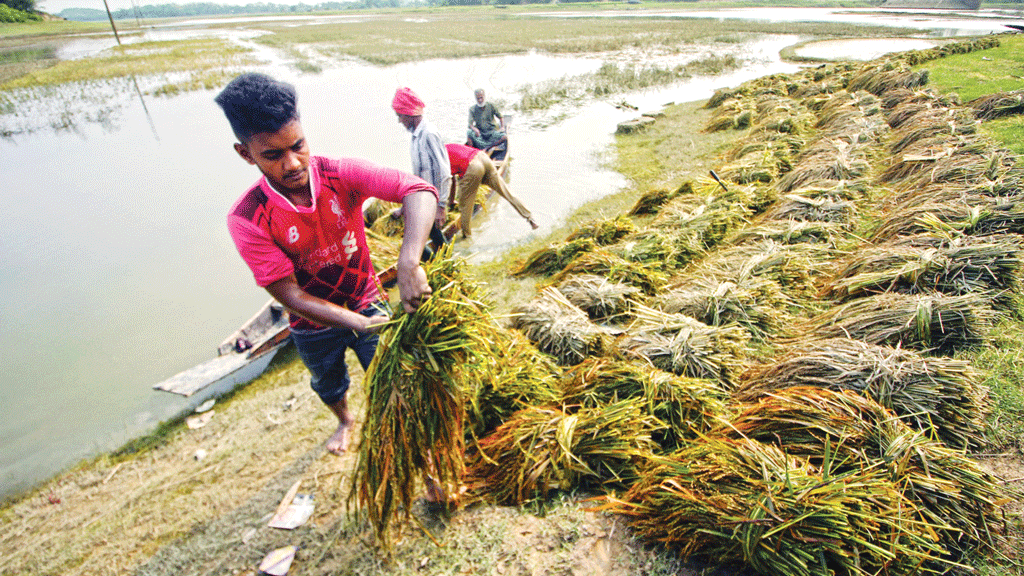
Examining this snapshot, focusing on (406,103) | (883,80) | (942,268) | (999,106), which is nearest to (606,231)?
(406,103)

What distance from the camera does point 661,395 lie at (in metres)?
2.89

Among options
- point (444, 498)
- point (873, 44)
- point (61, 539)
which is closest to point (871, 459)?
point (444, 498)

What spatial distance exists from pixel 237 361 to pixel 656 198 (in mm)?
6426

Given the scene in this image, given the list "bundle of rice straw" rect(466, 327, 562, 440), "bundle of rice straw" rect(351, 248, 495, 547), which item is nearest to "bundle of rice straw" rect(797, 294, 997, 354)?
"bundle of rice straw" rect(466, 327, 562, 440)

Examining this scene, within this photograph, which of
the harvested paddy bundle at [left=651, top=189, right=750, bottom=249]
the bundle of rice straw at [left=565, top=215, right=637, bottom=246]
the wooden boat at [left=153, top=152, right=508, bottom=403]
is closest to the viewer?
the wooden boat at [left=153, top=152, right=508, bottom=403]

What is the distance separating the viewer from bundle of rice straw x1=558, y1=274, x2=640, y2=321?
4422 mm

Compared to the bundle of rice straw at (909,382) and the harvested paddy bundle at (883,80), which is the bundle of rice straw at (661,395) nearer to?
the bundle of rice straw at (909,382)

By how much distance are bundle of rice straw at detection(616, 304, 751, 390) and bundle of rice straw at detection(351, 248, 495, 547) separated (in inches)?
64.2

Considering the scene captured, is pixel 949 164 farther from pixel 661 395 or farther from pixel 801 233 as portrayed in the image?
pixel 661 395

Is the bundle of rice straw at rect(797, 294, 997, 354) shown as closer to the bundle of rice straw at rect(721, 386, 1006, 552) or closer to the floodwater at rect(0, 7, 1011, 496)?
the bundle of rice straw at rect(721, 386, 1006, 552)

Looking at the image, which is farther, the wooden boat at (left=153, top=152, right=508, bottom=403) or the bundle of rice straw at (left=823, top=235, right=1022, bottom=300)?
the wooden boat at (left=153, top=152, right=508, bottom=403)

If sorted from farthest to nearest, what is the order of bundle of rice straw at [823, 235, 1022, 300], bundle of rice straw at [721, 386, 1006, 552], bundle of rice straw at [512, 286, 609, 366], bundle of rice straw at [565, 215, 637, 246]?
bundle of rice straw at [565, 215, 637, 246] < bundle of rice straw at [512, 286, 609, 366] < bundle of rice straw at [823, 235, 1022, 300] < bundle of rice straw at [721, 386, 1006, 552]

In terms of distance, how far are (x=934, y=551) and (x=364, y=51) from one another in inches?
1431

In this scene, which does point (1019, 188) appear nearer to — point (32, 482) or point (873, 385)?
point (873, 385)
